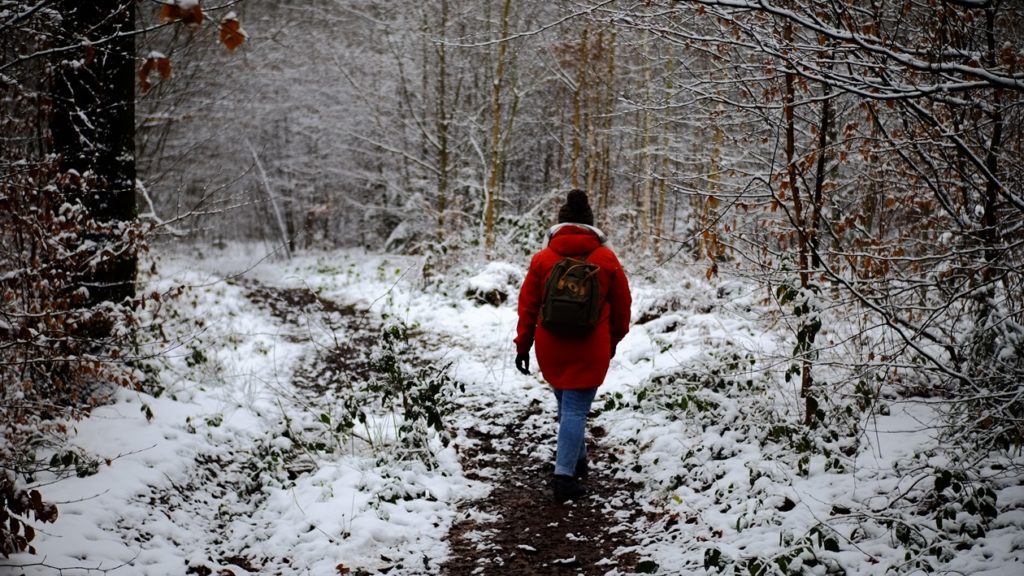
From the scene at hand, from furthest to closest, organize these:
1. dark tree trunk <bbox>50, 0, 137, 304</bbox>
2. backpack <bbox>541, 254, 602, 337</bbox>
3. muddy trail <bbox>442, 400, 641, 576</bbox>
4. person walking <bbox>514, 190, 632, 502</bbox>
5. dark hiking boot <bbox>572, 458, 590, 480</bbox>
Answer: dark tree trunk <bbox>50, 0, 137, 304</bbox>
dark hiking boot <bbox>572, 458, 590, 480</bbox>
person walking <bbox>514, 190, 632, 502</bbox>
backpack <bbox>541, 254, 602, 337</bbox>
muddy trail <bbox>442, 400, 641, 576</bbox>

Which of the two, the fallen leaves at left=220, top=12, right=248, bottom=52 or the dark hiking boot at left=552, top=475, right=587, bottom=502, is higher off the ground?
the fallen leaves at left=220, top=12, right=248, bottom=52

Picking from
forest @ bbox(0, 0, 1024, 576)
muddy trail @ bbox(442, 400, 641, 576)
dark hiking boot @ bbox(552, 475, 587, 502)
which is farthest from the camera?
dark hiking boot @ bbox(552, 475, 587, 502)

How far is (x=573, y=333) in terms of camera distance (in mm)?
4438

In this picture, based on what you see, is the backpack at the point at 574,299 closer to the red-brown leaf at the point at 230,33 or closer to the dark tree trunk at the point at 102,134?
the red-brown leaf at the point at 230,33

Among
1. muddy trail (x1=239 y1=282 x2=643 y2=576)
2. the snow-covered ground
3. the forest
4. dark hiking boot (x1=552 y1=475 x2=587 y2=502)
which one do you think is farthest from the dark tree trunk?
dark hiking boot (x1=552 y1=475 x2=587 y2=502)

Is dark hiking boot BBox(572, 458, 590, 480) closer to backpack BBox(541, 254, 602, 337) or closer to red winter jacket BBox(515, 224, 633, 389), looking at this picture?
red winter jacket BBox(515, 224, 633, 389)

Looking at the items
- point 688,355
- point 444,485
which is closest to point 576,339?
point 444,485

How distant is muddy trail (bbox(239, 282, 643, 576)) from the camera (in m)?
3.85

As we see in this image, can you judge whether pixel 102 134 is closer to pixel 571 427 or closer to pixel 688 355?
pixel 571 427

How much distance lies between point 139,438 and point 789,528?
480cm

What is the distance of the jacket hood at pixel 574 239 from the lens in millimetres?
4598

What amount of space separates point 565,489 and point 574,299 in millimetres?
1488

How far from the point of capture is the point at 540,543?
13.3ft

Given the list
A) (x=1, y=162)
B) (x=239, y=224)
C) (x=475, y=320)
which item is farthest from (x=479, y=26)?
(x=239, y=224)
